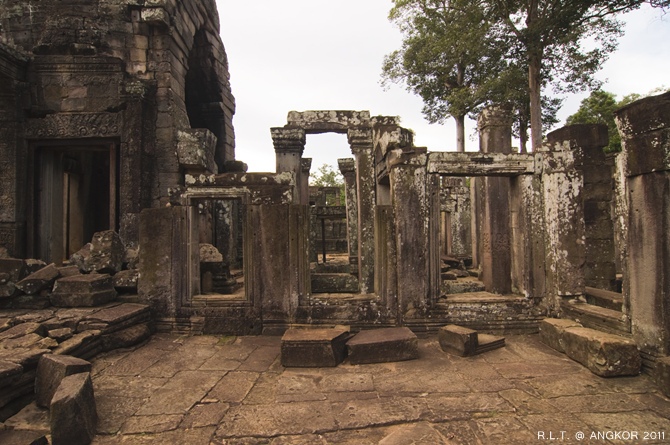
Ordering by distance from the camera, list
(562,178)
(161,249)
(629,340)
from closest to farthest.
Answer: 1. (629,340)
2. (562,178)
3. (161,249)

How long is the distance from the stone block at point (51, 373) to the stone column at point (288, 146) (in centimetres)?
534

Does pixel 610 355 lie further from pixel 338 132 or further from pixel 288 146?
pixel 288 146

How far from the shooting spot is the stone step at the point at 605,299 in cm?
491

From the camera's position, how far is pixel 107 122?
321 inches

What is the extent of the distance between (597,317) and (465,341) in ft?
5.39

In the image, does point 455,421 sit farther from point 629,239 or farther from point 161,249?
point 161,249

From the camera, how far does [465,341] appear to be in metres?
4.44

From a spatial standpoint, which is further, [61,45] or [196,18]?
[196,18]

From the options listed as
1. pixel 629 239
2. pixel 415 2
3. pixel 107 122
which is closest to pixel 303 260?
pixel 629 239

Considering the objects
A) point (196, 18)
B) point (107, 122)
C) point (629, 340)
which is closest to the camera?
point (629, 340)

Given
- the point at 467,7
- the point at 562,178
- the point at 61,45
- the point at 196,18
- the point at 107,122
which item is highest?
the point at 467,7

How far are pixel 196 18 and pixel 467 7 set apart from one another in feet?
35.6

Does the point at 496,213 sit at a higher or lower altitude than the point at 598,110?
lower

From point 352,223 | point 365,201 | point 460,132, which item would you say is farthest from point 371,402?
point 460,132
